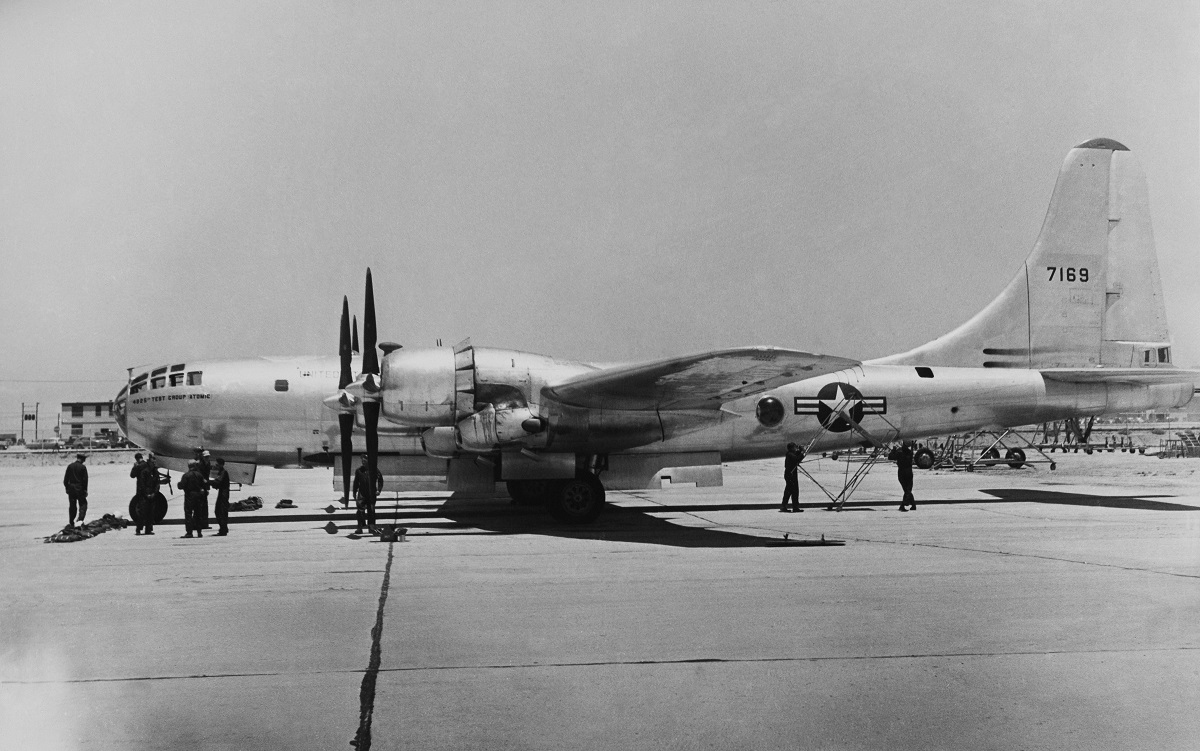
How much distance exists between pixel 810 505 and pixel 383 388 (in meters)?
11.2

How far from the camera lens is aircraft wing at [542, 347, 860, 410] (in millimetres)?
13594

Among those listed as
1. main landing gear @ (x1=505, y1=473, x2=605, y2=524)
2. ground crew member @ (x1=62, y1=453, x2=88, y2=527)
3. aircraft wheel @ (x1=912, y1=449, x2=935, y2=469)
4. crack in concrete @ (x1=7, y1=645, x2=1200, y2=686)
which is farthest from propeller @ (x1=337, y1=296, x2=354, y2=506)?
aircraft wheel @ (x1=912, y1=449, x2=935, y2=469)

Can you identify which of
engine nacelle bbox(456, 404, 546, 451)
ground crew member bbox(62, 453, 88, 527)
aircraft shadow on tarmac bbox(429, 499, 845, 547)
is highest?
engine nacelle bbox(456, 404, 546, 451)

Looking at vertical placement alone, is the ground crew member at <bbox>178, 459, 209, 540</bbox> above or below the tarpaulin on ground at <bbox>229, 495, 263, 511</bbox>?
above

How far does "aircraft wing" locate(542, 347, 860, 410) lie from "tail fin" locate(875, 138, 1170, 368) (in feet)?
24.1

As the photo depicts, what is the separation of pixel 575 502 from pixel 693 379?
3.75 meters

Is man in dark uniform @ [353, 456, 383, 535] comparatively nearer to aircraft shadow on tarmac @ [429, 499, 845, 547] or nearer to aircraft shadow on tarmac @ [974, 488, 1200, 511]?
aircraft shadow on tarmac @ [429, 499, 845, 547]

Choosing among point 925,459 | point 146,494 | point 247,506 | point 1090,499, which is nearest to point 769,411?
point 1090,499

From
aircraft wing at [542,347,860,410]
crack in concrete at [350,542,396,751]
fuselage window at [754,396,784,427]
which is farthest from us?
fuselage window at [754,396,784,427]

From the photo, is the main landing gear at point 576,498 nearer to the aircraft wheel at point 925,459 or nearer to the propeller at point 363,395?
the propeller at point 363,395

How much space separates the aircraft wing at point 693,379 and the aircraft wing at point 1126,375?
8.90m

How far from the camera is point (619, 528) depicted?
1684cm

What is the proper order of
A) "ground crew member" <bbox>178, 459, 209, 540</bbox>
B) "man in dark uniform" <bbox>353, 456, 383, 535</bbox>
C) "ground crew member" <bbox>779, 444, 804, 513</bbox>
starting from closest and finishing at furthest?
1. "ground crew member" <bbox>178, 459, 209, 540</bbox>
2. "man in dark uniform" <bbox>353, 456, 383, 535</bbox>
3. "ground crew member" <bbox>779, 444, 804, 513</bbox>

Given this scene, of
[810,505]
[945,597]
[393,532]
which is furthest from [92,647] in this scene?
[810,505]
